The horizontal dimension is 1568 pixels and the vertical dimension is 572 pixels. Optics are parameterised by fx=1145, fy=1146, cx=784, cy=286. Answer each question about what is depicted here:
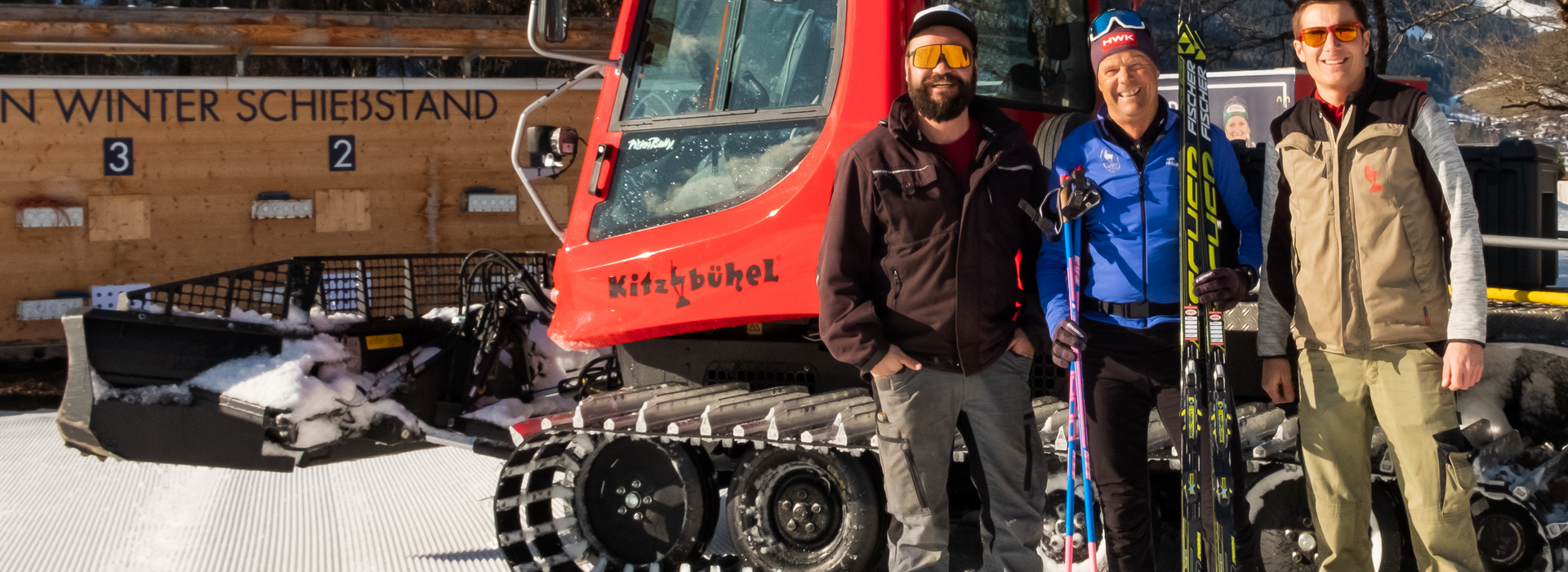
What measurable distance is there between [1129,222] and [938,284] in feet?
1.53

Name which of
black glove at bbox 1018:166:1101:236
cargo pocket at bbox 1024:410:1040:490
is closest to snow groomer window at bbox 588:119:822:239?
black glove at bbox 1018:166:1101:236

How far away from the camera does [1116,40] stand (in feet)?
8.71

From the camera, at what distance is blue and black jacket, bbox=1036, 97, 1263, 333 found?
265 cm

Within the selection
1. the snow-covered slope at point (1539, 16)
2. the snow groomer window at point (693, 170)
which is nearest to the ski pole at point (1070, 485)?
the snow groomer window at point (693, 170)

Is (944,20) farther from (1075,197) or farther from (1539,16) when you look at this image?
→ (1539,16)

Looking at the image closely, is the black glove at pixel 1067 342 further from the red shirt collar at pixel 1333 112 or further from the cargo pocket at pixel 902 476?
the red shirt collar at pixel 1333 112

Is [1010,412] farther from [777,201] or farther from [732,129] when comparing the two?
[732,129]

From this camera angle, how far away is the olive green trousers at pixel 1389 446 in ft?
8.46

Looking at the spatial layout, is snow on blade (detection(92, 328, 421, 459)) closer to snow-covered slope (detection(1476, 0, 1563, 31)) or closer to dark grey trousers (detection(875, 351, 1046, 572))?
dark grey trousers (detection(875, 351, 1046, 572))

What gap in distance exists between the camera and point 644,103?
4047mm

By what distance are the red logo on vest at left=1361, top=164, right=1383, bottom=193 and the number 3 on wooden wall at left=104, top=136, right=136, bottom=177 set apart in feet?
31.4

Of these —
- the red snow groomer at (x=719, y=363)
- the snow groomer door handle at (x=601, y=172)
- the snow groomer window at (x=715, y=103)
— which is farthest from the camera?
the snow groomer door handle at (x=601, y=172)

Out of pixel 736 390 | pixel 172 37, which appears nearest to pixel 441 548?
pixel 736 390

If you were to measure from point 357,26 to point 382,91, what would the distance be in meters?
0.56
